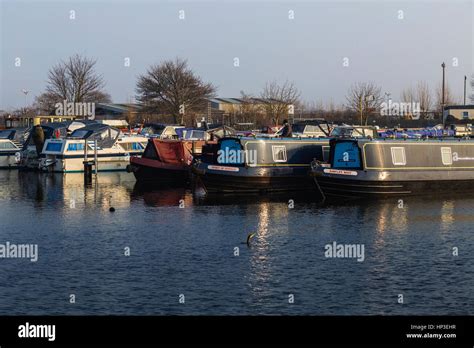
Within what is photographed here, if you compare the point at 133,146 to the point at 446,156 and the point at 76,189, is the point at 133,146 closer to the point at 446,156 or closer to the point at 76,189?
the point at 76,189

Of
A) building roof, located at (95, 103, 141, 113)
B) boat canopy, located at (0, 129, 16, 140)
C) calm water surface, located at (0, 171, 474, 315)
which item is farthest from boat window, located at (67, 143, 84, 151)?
building roof, located at (95, 103, 141, 113)

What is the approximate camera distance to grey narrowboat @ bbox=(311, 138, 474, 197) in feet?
110

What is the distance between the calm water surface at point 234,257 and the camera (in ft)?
57.9

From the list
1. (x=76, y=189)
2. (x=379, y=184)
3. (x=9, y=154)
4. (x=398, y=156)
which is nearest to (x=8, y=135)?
(x=9, y=154)

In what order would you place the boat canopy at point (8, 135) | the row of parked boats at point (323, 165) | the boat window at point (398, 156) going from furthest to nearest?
1. the boat canopy at point (8, 135)
2. the boat window at point (398, 156)
3. the row of parked boats at point (323, 165)

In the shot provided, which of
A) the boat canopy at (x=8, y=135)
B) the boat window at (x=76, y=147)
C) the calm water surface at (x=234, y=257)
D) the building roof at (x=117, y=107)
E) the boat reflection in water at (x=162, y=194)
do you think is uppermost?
the building roof at (x=117, y=107)

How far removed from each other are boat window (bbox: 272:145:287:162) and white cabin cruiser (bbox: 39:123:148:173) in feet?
43.0

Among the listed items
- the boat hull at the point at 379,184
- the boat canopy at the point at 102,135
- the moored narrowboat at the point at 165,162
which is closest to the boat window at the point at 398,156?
the boat hull at the point at 379,184

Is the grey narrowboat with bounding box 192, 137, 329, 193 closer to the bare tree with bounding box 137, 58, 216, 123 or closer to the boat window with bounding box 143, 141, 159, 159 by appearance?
the boat window with bounding box 143, 141, 159, 159

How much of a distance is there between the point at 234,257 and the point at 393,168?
1437 centimetres

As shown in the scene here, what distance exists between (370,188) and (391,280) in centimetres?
1434

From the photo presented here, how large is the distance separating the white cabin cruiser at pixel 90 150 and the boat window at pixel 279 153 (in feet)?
43.0

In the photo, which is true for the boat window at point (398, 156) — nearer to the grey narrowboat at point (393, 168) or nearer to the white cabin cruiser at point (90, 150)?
the grey narrowboat at point (393, 168)
